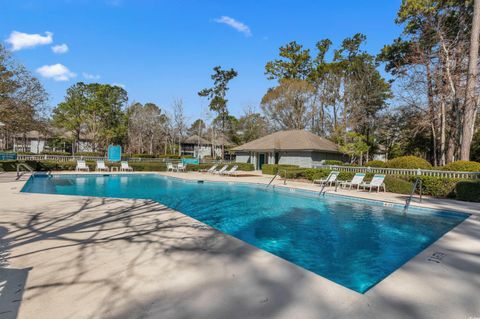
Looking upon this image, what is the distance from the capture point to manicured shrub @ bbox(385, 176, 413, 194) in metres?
13.1

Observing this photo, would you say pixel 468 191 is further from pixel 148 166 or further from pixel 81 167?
pixel 81 167

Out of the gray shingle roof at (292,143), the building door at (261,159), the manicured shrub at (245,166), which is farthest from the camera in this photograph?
the building door at (261,159)

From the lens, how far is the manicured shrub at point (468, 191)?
11.1 metres

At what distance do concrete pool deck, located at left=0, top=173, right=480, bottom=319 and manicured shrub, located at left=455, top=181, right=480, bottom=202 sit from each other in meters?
7.01

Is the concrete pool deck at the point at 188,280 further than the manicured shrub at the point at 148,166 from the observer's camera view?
No

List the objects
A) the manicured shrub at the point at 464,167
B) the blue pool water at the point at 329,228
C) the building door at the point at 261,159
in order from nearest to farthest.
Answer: the blue pool water at the point at 329,228 < the manicured shrub at the point at 464,167 < the building door at the point at 261,159

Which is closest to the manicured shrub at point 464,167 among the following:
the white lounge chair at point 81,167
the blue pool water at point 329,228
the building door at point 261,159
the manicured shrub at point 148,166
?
the blue pool water at point 329,228

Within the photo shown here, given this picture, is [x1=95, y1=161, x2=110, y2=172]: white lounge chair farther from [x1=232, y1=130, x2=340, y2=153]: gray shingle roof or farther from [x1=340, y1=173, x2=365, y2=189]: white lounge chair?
[x1=340, y1=173, x2=365, y2=189]: white lounge chair

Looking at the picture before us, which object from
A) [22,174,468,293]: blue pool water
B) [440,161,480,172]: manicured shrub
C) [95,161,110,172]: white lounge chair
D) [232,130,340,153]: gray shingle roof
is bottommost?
[22,174,468,293]: blue pool water

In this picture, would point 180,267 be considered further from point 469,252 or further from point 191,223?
point 469,252

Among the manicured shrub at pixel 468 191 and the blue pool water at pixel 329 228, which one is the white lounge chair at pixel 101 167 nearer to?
the blue pool water at pixel 329 228

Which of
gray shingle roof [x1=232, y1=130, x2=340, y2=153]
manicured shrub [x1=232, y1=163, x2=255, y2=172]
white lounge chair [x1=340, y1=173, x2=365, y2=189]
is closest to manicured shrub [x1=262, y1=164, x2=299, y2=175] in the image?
gray shingle roof [x1=232, y1=130, x2=340, y2=153]

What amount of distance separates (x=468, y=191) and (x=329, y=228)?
7.70 m

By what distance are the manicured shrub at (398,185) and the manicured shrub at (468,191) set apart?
1841 millimetres
